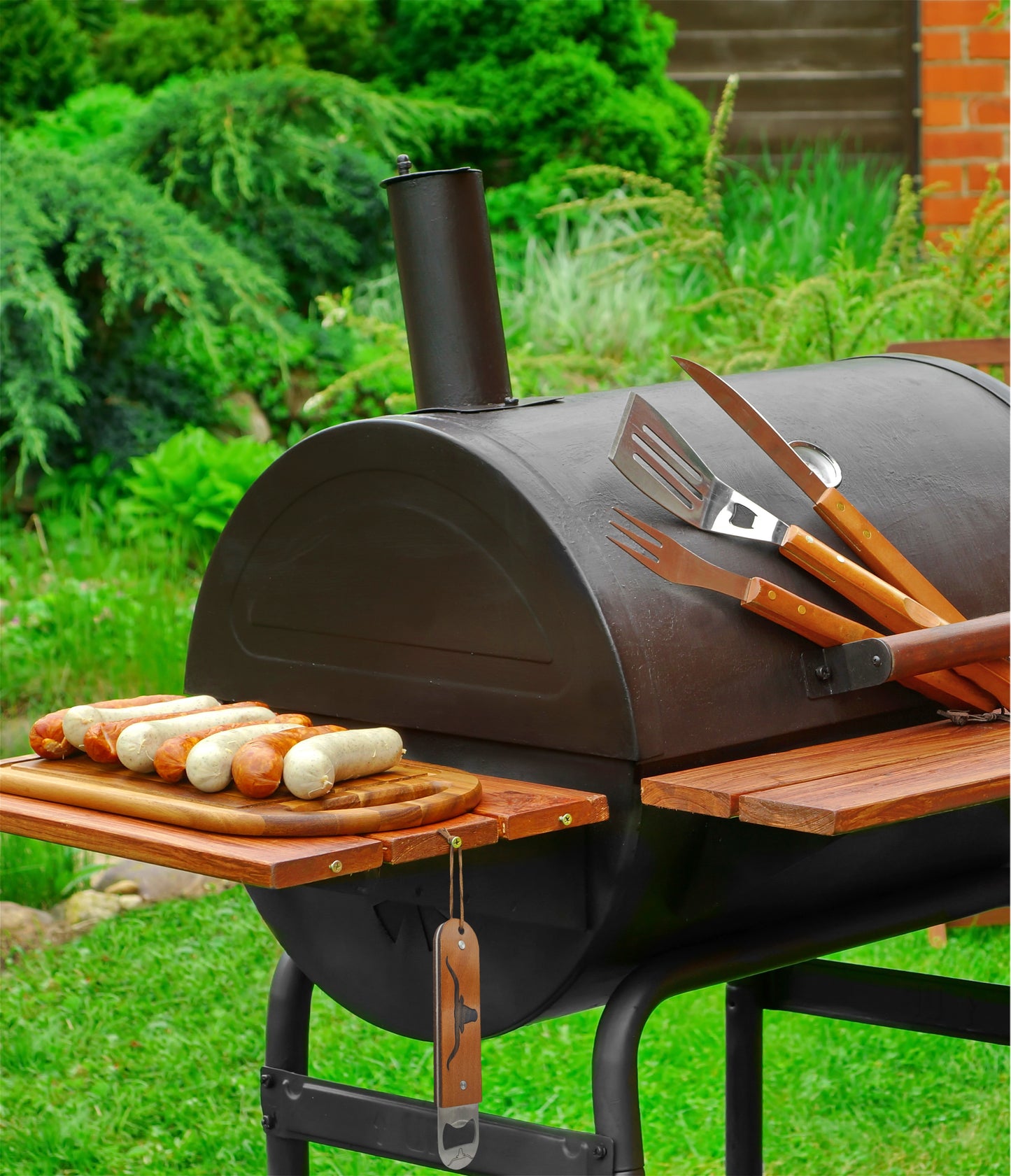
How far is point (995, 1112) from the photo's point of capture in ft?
8.76

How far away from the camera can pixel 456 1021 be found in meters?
1.33

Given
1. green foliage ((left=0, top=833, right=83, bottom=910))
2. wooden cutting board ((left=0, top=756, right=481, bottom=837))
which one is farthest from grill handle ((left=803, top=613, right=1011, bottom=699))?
green foliage ((left=0, top=833, right=83, bottom=910))

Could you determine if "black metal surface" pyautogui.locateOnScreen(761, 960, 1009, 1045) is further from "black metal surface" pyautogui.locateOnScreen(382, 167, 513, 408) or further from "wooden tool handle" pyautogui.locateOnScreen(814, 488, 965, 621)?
"black metal surface" pyautogui.locateOnScreen(382, 167, 513, 408)

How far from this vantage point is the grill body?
1.42m

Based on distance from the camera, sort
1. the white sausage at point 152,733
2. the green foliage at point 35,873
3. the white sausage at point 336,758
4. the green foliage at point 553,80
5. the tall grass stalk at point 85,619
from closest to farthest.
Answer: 1. the white sausage at point 336,758
2. the white sausage at point 152,733
3. the green foliage at point 35,873
4. the tall grass stalk at point 85,619
5. the green foliage at point 553,80

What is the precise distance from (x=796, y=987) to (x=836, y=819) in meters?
0.96

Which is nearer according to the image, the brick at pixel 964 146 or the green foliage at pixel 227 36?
the brick at pixel 964 146

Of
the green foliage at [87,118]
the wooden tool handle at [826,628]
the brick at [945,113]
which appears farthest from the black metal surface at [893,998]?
the green foliage at [87,118]

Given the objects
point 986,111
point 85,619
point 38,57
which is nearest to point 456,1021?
point 85,619

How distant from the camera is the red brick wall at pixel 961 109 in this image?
6.07m

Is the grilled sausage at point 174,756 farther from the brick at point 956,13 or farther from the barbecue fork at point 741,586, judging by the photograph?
the brick at point 956,13

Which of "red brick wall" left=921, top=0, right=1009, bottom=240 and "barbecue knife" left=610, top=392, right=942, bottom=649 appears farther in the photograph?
"red brick wall" left=921, top=0, right=1009, bottom=240

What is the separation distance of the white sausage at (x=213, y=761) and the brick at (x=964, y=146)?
5440 mm

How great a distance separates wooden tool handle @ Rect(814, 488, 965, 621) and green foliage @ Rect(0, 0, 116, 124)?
5.49 m
